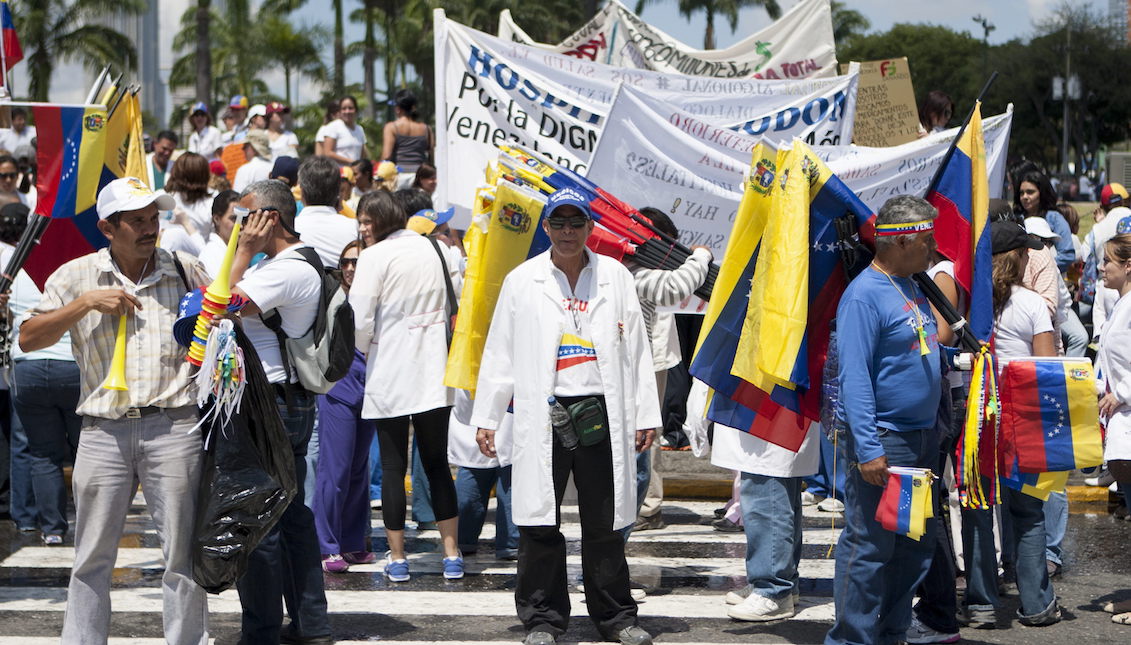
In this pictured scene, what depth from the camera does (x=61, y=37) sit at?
188 feet

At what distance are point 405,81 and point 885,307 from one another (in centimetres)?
5795

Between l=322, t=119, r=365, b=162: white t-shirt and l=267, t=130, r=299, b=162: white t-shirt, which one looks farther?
l=267, t=130, r=299, b=162: white t-shirt

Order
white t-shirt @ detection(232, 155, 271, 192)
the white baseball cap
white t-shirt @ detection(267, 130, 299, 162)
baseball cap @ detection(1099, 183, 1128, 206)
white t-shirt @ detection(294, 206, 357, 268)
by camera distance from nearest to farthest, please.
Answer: the white baseball cap, white t-shirt @ detection(294, 206, 357, 268), baseball cap @ detection(1099, 183, 1128, 206), white t-shirt @ detection(232, 155, 271, 192), white t-shirt @ detection(267, 130, 299, 162)

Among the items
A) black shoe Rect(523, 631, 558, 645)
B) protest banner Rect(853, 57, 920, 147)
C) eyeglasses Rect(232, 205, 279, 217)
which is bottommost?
black shoe Rect(523, 631, 558, 645)

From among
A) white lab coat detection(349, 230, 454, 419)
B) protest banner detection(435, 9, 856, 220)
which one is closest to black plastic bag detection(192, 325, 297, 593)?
white lab coat detection(349, 230, 454, 419)

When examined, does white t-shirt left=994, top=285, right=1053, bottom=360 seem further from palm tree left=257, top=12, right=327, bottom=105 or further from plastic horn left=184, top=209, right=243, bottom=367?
palm tree left=257, top=12, right=327, bottom=105

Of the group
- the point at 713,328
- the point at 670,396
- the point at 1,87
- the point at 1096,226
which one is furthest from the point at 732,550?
the point at 1096,226

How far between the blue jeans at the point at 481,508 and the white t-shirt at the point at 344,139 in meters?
7.83

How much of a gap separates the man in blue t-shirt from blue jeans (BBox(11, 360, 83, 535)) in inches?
184

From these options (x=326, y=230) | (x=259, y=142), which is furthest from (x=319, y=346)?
(x=259, y=142)

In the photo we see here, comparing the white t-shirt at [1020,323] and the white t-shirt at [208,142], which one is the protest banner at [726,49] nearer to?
the white t-shirt at [1020,323]

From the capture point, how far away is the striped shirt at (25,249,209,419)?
5.30m

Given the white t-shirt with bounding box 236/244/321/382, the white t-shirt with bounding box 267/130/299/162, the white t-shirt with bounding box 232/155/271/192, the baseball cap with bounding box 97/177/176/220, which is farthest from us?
the white t-shirt with bounding box 267/130/299/162

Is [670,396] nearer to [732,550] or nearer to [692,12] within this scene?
[732,550]
